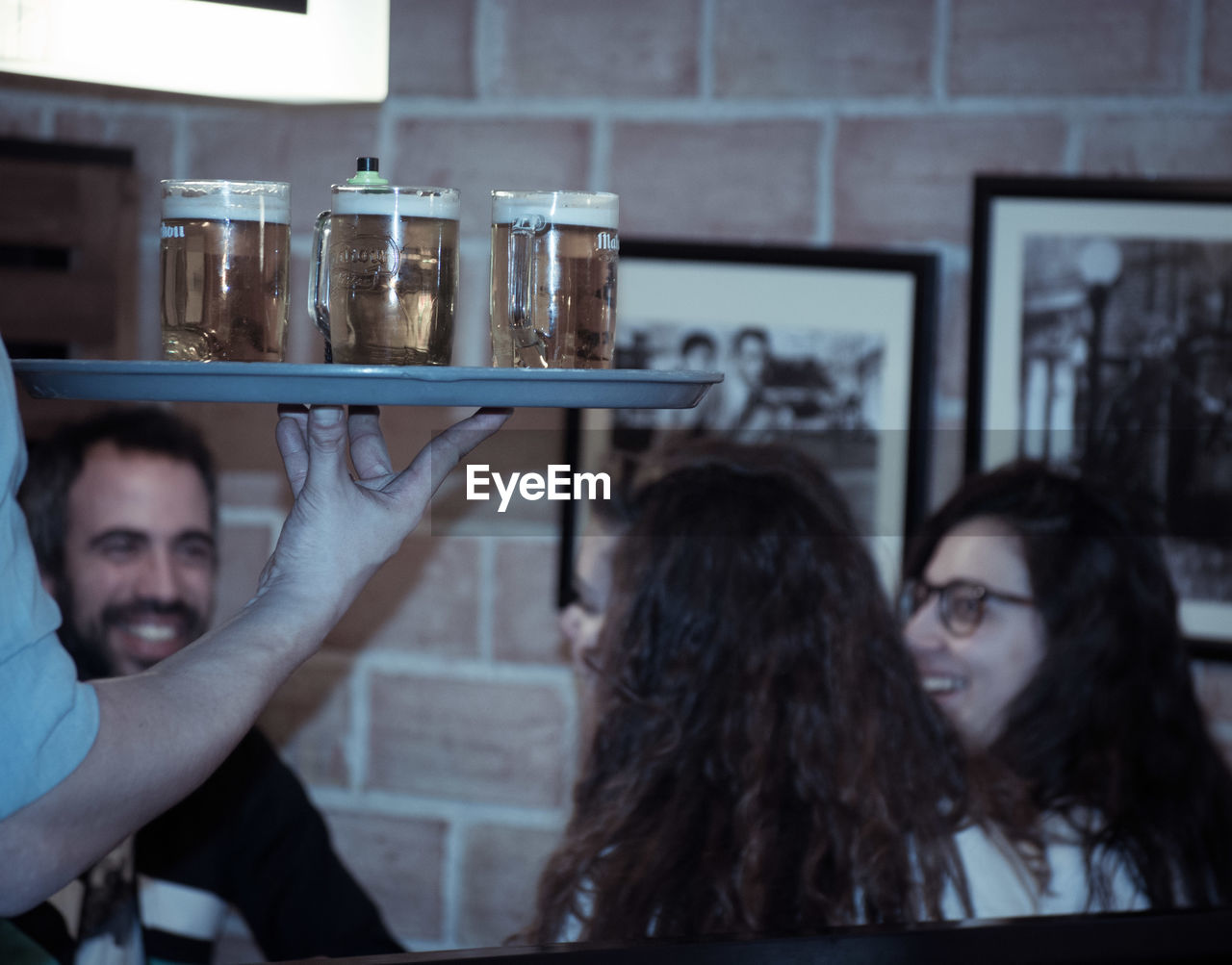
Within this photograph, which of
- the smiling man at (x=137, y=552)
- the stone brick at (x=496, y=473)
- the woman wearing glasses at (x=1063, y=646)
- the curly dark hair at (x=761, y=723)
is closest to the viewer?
the stone brick at (x=496, y=473)

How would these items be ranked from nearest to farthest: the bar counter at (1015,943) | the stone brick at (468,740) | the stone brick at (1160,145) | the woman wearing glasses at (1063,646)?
the bar counter at (1015,943) < the woman wearing glasses at (1063,646) < the stone brick at (1160,145) < the stone brick at (468,740)

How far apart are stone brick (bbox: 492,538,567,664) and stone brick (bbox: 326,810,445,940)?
229 millimetres

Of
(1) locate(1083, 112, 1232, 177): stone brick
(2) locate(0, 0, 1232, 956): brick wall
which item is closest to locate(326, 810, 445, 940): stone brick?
(2) locate(0, 0, 1232, 956): brick wall

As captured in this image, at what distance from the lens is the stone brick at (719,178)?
1402 mm

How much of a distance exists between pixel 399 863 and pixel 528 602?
1.15ft

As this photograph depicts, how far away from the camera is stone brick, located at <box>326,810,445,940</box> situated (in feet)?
4.80

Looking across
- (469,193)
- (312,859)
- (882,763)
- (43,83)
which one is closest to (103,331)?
(43,83)

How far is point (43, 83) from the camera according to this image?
4.85ft

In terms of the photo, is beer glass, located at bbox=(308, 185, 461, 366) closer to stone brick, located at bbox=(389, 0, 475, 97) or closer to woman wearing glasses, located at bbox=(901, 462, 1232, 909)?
woman wearing glasses, located at bbox=(901, 462, 1232, 909)

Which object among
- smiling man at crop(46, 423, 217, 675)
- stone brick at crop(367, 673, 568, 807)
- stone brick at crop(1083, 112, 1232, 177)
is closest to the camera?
smiling man at crop(46, 423, 217, 675)

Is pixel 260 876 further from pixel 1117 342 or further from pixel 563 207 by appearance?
pixel 1117 342

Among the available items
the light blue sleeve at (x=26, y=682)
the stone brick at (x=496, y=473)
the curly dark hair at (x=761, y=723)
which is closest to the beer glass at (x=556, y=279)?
the stone brick at (x=496, y=473)

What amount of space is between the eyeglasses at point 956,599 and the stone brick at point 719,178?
1.42ft

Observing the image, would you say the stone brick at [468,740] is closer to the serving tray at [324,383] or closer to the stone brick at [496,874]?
the stone brick at [496,874]
